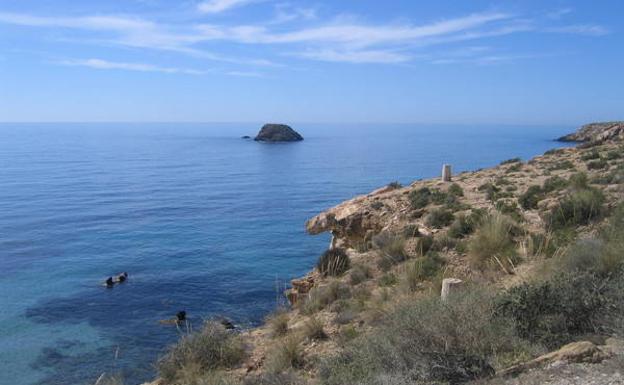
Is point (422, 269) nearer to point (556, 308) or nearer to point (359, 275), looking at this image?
point (359, 275)

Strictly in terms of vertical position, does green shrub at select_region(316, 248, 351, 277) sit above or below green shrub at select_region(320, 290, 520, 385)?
below

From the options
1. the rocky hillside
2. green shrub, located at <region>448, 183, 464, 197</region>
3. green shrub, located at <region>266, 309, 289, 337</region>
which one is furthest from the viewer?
green shrub, located at <region>448, 183, 464, 197</region>

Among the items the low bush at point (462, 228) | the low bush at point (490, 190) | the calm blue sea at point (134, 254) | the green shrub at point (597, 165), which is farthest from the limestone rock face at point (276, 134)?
the low bush at point (462, 228)

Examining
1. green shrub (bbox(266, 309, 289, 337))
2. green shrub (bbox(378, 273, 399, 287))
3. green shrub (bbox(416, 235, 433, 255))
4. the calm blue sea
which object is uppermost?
green shrub (bbox(416, 235, 433, 255))

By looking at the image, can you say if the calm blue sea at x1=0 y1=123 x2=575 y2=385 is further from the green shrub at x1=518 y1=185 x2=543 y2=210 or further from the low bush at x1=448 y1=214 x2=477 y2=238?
the green shrub at x1=518 y1=185 x2=543 y2=210

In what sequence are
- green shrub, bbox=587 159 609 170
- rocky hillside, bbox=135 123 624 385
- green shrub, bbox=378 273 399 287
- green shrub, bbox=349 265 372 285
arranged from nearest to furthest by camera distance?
1. rocky hillside, bbox=135 123 624 385
2. green shrub, bbox=378 273 399 287
3. green shrub, bbox=349 265 372 285
4. green shrub, bbox=587 159 609 170

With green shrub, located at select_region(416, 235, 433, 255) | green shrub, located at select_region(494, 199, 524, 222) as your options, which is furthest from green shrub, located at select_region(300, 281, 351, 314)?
green shrub, located at select_region(494, 199, 524, 222)

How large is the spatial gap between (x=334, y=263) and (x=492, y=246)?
502 centimetres

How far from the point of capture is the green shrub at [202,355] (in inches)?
348

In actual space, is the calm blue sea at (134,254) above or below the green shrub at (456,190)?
below

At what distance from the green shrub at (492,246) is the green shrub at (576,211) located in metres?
1.44

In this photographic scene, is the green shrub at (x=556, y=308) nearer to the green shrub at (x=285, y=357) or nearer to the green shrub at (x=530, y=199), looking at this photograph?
the green shrub at (x=285, y=357)

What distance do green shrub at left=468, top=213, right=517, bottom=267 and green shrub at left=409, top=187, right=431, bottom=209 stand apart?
→ 19.2 feet

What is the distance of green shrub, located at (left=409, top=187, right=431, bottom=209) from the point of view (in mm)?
17719
